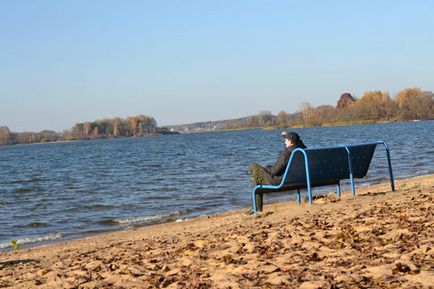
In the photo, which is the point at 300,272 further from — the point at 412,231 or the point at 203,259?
the point at 412,231

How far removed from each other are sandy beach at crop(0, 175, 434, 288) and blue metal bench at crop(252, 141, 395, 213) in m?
0.93

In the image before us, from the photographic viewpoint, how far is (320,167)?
34.9 feet

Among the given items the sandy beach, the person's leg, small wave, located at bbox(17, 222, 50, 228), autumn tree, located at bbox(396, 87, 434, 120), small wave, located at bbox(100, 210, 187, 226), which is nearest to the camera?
the sandy beach

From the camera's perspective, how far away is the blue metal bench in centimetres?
1019

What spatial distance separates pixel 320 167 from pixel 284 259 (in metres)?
4.80

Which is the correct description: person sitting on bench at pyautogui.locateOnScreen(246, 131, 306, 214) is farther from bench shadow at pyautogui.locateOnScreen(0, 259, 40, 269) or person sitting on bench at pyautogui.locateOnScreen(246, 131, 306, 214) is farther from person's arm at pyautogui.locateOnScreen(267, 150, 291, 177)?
bench shadow at pyautogui.locateOnScreen(0, 259, 40, 269)

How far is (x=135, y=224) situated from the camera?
14492mm

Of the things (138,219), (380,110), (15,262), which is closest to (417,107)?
(380,110)

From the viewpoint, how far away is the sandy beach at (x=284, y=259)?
5.19 m

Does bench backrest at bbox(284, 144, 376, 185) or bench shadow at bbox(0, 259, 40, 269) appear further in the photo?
bench backrest at bbox(284, 144, 376, 185)

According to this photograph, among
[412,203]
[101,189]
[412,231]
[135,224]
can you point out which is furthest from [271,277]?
[101,189]

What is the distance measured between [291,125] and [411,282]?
608 feet

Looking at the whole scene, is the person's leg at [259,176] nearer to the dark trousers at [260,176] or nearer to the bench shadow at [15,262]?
the dark trousers at [260,176]

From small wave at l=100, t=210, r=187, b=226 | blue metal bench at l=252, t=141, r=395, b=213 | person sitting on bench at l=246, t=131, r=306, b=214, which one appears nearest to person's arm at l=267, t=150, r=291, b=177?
person sitting on bench at l=246, t=131, r=306, b=214
